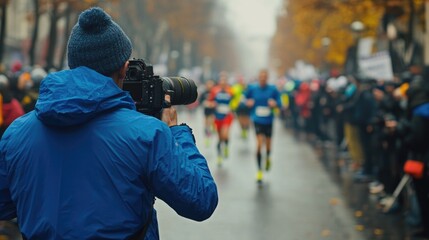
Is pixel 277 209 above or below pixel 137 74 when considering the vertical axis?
below

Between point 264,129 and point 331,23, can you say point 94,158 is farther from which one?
point 331,23

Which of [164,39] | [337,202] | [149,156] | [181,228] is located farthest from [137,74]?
[164,39]

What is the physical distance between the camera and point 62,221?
2.93m

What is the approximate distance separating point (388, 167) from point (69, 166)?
34.8ft

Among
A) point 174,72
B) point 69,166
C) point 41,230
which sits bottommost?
point 174,72

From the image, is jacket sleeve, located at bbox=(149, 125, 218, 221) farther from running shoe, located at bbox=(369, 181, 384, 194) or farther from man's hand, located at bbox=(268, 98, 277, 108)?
man's hand, located at bbox=(268, 98, 277, 108)

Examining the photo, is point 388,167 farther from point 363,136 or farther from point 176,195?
point 176,195

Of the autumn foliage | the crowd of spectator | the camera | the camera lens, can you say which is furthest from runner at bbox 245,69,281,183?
the camera

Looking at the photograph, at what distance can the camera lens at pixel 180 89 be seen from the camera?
3553 millimetres

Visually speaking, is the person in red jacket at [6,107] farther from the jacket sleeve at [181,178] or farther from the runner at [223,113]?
the runner at [223,113]

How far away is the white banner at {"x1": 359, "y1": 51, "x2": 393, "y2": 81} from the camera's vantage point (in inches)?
675

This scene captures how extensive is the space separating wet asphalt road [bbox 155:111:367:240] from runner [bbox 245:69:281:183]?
2.15 ft

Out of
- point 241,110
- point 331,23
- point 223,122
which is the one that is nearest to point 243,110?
point 241,110

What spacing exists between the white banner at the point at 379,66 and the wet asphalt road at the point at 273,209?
2254mm
